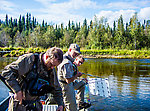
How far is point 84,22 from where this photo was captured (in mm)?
95062

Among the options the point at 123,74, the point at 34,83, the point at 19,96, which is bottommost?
the point at 123,74

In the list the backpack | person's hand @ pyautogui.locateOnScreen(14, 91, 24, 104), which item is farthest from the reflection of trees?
person's hand @ pyautogui.locateOnScreen(14, 91, 24, 104)

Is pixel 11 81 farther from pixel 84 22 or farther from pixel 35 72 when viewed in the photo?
pixel 84 22

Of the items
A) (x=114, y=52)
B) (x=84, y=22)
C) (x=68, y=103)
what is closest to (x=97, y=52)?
(x=114, y=52)

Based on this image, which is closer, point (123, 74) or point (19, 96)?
point (19, 96)

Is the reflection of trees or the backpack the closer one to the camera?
the backpack

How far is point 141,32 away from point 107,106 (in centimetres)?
5340

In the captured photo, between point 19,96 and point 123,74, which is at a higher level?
point 19,96

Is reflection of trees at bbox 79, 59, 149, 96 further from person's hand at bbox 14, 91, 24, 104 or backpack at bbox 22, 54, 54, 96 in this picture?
person's hand at bbox 14, 91, 24, 104

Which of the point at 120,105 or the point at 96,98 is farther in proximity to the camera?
the point at 96,98

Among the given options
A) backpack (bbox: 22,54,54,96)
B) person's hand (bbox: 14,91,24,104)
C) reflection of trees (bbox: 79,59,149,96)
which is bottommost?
reflection of trees (bbox: 79,59,149,96)

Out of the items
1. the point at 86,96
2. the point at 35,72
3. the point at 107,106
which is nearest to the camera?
the point at 35,72

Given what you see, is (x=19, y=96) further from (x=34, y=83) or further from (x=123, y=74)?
(x=123, y=74)

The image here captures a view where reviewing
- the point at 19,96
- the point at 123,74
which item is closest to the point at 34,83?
the point at 19,96
